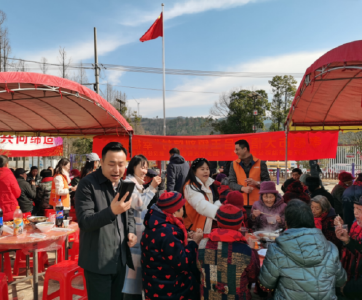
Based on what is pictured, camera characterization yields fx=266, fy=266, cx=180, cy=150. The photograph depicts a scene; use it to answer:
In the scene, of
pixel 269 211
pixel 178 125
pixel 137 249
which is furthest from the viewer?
pixel 178 125

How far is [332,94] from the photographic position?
4.74 metres

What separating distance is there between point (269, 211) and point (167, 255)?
5.98 feet

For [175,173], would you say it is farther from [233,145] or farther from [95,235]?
[95,235]

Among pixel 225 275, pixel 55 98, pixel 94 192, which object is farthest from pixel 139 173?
pixel 55 98

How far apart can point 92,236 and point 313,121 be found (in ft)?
18.6

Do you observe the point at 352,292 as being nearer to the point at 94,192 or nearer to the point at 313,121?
the point at 94,192

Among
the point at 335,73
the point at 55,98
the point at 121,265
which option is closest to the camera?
the point at 121,265

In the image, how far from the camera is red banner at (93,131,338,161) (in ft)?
23.0

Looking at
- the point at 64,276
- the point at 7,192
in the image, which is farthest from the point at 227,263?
the point at 7,192

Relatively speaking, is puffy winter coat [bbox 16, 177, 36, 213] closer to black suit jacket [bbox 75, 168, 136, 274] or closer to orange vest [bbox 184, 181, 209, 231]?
orange vest [bbox 184, 181, 209, 231]

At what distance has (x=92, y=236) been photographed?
73.1 inches

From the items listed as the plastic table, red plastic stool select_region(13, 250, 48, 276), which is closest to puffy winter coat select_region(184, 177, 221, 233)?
the plastic table

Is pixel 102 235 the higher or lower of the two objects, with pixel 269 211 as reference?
higher

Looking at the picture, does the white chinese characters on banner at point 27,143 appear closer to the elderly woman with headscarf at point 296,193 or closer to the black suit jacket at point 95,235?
the elderly woman with headscarf at point 296,193
